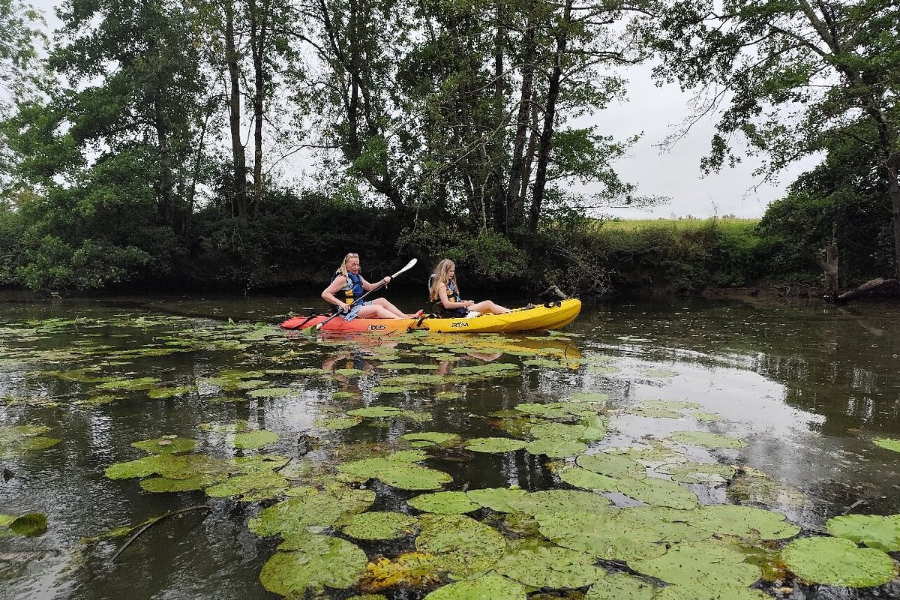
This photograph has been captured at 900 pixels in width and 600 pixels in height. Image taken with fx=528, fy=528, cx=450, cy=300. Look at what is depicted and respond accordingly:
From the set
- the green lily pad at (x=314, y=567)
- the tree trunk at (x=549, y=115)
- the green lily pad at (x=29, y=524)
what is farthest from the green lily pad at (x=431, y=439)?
the tree trunk at (x=549, y=115)

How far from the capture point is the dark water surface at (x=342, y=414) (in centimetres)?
177

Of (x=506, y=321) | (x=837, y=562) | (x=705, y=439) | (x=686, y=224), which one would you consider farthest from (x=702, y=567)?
(x=686, y=224)

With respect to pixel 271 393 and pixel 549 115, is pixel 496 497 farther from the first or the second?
pixel 549 115

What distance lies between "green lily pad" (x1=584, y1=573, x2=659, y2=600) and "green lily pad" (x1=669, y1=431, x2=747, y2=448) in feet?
5.20

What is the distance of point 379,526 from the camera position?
183 centimetres

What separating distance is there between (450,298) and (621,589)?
723 cm

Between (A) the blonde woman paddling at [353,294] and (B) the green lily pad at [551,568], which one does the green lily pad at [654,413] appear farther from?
(A) the blonde woman paddling at [353,294]

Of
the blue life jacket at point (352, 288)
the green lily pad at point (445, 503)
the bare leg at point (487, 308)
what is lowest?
the green lily pad at point (445, 503)

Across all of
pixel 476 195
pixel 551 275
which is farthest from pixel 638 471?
pixel 476 195

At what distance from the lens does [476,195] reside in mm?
14766

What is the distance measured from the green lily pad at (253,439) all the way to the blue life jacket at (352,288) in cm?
532

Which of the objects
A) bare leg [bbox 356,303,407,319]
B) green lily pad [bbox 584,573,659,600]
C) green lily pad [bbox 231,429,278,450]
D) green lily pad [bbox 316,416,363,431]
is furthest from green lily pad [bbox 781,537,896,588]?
bare leg [bbox 356,303,407,319]

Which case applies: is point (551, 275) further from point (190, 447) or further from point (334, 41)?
point (190, 447)

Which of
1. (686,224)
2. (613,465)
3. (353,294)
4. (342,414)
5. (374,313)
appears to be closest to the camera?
(613,465)
